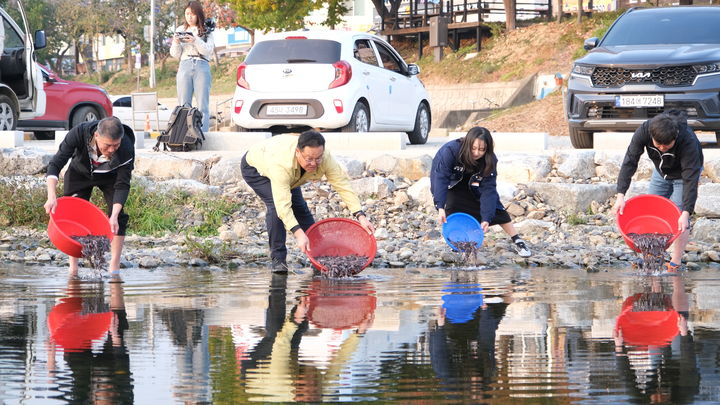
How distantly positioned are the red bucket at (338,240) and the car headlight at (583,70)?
20.3ft

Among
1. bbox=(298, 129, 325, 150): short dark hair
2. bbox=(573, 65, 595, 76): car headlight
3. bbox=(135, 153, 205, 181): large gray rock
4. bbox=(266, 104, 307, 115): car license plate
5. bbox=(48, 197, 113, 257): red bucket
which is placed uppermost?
bbox=(573, 65, 595, 76): car headlight

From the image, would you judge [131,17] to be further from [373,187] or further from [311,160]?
[311,160]

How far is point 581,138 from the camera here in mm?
15492

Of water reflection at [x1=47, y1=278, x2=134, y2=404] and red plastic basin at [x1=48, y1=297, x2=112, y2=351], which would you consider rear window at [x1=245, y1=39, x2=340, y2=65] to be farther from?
red plastic basin at [x1=48, y1=297, x2=112, y2=351]

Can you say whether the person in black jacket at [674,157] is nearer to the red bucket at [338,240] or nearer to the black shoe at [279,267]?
Answer: the red bucket at [338,240]

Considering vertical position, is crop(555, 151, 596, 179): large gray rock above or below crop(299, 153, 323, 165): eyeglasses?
below

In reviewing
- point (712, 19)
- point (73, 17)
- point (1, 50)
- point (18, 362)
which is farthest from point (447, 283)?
point (73, 17)

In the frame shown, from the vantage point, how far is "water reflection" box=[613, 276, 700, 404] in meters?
4.90

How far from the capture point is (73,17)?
67250 millimetres

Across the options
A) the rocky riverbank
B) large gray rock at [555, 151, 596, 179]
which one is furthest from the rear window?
large gray rock at [555, 151, 596, 179]

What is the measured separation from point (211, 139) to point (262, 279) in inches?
275

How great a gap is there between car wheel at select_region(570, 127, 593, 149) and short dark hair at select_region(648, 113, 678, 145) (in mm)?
6240

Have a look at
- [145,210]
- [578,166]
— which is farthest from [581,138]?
[145,210]

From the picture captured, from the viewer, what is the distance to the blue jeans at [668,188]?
385 inches
